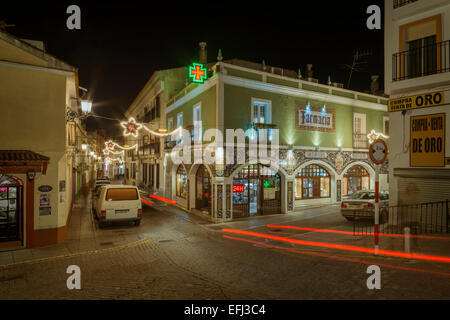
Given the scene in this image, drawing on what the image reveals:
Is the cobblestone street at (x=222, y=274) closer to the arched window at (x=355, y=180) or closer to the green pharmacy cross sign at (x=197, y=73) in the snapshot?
the green pharmacy cross sign at (x=197, y=73)

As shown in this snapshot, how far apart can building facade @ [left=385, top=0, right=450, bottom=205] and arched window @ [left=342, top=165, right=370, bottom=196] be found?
342 inches

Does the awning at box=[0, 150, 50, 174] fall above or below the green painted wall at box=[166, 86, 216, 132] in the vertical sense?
below

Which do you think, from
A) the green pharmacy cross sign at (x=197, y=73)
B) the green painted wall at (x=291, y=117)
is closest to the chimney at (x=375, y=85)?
the green painted wall at (x=291, y=117)

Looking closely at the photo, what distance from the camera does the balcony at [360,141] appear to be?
19.6 metres

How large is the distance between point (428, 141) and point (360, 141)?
368 inches

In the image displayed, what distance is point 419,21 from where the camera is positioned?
11000 millimetres

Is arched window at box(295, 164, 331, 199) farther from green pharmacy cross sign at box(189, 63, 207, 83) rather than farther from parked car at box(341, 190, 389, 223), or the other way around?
green pharmacy cross sign at box(189, 63, 207, 83)

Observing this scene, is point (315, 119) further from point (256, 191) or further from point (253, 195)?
point (253, 195)

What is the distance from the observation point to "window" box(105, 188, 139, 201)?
12.9m

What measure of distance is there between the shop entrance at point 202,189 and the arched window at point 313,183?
18.9 ft

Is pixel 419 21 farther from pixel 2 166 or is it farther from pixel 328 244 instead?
pixel 2 166

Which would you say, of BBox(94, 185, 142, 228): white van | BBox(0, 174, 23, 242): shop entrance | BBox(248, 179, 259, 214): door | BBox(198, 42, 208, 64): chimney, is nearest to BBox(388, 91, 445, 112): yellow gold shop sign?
BBox(248, 179, 259, 214): door

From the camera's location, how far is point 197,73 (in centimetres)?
1512

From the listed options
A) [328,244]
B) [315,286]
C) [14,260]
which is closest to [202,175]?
[328,244]
